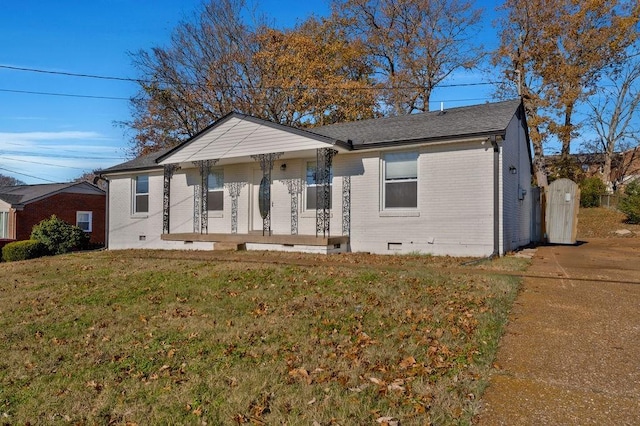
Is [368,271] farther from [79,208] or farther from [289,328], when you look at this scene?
[79,208]

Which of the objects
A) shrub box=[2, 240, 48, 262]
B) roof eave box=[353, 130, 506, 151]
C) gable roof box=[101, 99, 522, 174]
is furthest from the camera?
shrub box=[2, 240, 48, 262]

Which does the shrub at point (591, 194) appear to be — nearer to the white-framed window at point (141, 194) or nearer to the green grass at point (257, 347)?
the green grass at point (257, 347)

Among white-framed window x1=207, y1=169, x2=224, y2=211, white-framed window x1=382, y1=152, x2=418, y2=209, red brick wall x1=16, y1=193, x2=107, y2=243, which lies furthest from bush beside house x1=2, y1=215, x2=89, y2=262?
→ white-framed window x1=382, y1=152, x2=418, y2=209

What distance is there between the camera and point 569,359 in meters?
3.67

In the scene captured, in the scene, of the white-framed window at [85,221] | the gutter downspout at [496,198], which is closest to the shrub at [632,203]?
the gutter downspout at [496,198]

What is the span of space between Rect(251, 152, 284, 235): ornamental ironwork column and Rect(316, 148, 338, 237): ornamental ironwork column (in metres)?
1.39

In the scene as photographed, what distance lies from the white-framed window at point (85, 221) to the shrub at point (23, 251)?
11.0 m

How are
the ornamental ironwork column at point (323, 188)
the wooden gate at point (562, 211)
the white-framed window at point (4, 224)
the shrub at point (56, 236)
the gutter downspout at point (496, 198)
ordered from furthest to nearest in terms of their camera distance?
the white-framed window at point (4, 224), the shrub at point (56, 236), the wooden gate at point (562, 211), the ornamental ironwork column at point (323, 188), the gutter downspout at point (496, 198)

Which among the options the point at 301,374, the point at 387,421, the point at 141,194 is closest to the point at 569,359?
the point at 387,421

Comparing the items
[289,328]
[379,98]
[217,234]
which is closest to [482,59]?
[379,98]

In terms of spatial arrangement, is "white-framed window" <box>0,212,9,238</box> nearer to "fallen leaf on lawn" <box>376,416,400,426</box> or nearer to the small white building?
the small white building

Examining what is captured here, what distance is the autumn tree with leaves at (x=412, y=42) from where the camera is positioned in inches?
1019

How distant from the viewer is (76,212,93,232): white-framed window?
28.7 metres

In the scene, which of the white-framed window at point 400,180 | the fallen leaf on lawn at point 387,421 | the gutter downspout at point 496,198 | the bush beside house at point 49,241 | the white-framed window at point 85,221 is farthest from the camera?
the white-framed window at point 85,221
